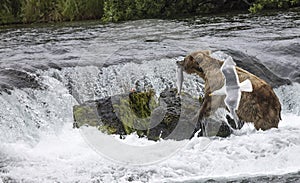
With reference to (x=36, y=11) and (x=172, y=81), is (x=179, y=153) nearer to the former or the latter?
(x=172, y=81)

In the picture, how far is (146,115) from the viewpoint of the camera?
7848mm

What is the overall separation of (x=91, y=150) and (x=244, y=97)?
1906 millimetres

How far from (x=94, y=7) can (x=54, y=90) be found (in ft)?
42.6

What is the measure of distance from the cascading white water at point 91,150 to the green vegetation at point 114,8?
976 centimetres

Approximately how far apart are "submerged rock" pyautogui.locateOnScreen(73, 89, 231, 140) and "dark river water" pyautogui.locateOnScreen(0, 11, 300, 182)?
0.30m

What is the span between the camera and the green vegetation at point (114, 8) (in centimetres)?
1933

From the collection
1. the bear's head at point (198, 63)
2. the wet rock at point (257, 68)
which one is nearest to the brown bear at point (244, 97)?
the bear's head at point (198, 63)

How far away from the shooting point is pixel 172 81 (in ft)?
29.2

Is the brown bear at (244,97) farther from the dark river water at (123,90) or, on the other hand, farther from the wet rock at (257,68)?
the wet rock at (257,68)

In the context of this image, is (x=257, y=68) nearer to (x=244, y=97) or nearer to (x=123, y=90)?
(x=123, y=90)

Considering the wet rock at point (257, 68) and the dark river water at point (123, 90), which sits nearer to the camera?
the dark river water at point (123, 90)

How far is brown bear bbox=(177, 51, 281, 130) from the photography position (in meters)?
7.08

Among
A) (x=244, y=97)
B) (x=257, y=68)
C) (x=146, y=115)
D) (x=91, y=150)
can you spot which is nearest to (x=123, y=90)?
(x=146, y=115)

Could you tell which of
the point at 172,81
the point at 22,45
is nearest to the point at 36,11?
the point at 22,45
